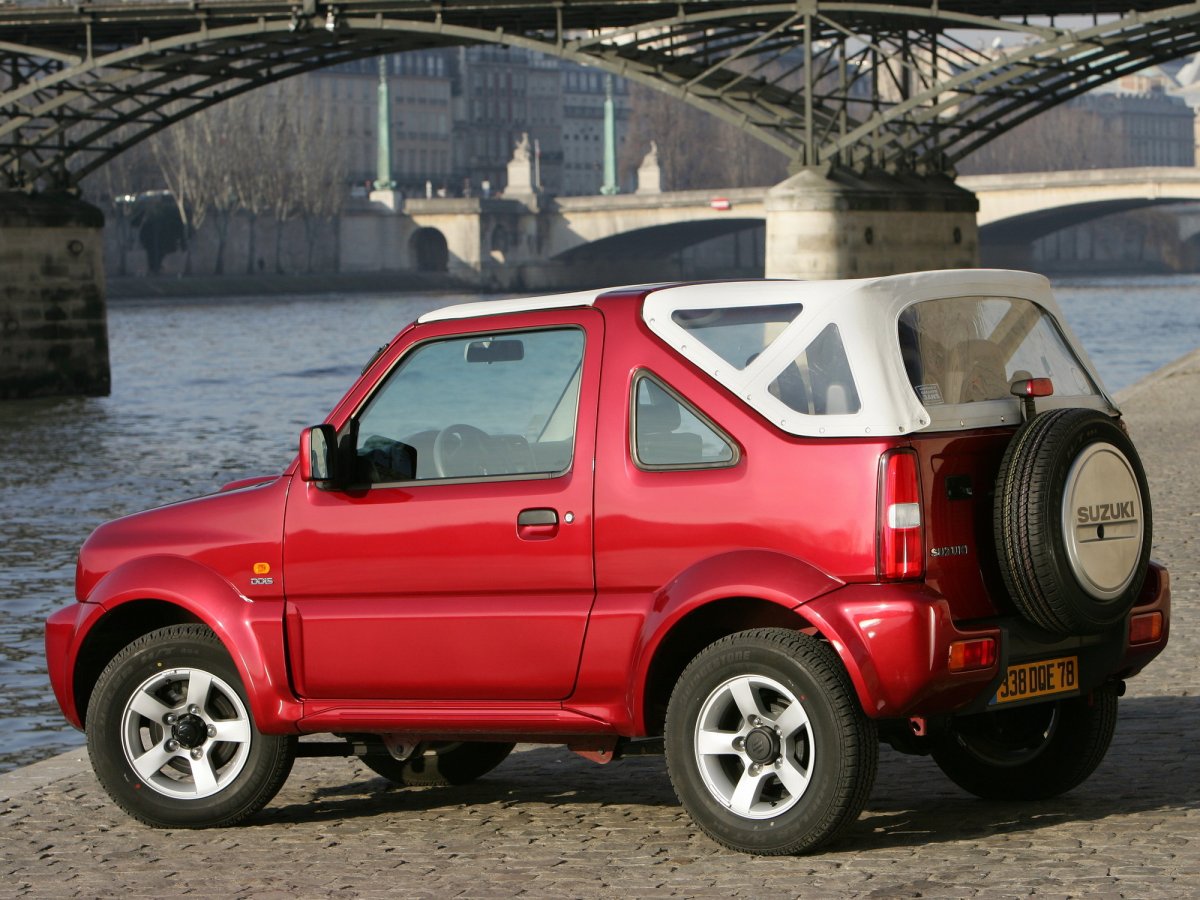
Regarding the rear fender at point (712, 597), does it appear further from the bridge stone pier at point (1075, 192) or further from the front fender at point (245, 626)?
the bridge stone pier at point (1075, 192)

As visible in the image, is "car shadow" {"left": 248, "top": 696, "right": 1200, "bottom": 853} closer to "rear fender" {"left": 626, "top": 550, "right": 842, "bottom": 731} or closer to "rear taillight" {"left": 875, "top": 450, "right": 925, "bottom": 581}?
"rear fender" {"left": 626, "top": 550, "right": 842, "bottom": 731}

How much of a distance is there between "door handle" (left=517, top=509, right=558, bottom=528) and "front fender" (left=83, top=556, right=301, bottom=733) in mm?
759

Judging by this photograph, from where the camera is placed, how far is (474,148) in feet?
517

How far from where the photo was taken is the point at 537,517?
5.82 m

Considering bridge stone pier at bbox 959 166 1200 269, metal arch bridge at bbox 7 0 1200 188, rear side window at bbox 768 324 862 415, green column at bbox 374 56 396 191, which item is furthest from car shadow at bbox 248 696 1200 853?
green column at bbox 374 56 396 191

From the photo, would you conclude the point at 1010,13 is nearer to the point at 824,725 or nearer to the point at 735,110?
the point at 735,110

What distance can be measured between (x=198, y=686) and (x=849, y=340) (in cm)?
198

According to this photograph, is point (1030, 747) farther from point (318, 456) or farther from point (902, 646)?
point (318, 456)

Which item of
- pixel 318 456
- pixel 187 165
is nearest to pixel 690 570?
pixel 318 456

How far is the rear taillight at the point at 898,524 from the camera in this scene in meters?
5.38

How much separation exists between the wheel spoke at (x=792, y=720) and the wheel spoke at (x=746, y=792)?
0.14 metres

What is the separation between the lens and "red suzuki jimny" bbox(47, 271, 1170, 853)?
5.44 metres

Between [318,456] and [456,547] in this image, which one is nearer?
[456,547]

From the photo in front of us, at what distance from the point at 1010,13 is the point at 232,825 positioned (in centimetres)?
3295
